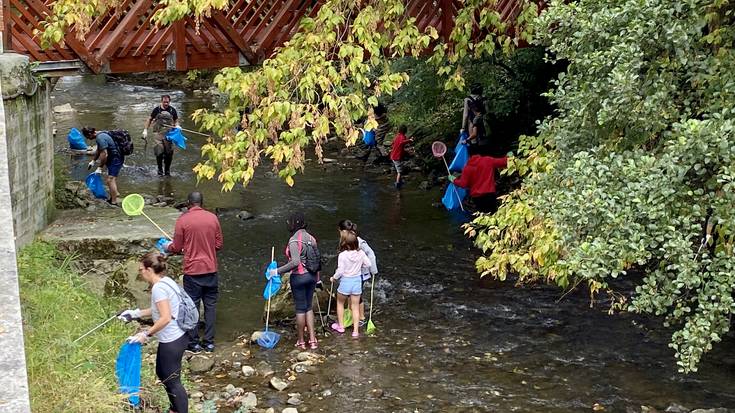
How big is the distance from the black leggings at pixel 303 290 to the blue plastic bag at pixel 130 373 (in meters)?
2.90

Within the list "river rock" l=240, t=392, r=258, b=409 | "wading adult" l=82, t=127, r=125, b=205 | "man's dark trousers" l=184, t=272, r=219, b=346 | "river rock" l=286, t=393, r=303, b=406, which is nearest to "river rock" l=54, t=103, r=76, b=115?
→ "wading adult" l=82, t=127, r=125, b=205

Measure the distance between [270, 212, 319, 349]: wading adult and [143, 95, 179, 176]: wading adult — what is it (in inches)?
328

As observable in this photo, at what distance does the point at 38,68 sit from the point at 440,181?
9.09 metres

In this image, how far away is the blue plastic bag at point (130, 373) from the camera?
787 cm

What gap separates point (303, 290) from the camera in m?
10.7

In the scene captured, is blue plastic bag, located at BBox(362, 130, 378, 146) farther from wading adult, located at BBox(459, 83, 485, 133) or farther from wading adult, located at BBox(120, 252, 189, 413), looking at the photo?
wading adult, located at BBox(120, 252, 189, 413)

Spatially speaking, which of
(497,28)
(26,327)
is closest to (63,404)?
(26,327)

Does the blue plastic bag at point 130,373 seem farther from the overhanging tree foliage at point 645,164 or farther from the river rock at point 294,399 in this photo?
the overhanging tree foliage at point 645,164

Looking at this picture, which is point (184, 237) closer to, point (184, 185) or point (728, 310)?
point (728, 310)

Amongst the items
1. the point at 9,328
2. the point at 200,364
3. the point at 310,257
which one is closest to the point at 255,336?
the point at 200,364

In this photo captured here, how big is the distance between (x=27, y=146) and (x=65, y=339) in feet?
11.7

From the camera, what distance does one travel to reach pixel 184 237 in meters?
10.4

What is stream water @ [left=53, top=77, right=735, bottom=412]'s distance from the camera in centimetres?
963

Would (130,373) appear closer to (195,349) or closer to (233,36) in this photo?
(195,349)
